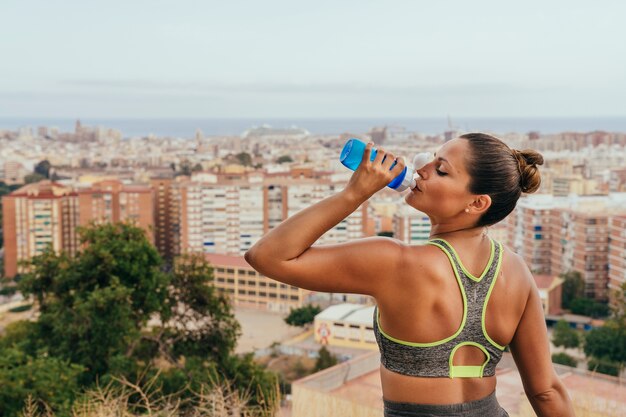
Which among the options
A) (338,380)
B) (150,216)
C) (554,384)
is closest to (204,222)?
(150,216)

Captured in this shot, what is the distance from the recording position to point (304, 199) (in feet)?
78.9

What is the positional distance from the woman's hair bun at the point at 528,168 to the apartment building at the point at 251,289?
19.1m

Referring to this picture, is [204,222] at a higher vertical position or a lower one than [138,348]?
lower

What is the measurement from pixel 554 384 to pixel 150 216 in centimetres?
2428

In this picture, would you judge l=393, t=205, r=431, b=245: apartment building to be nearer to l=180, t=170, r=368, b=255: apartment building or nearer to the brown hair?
l=180, t=170, r=368, b=255: apartment building

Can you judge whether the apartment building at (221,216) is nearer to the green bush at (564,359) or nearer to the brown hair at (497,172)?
the green bush at (564,359)

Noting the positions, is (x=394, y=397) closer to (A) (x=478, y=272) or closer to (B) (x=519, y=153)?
(A) (x=478, y=272)

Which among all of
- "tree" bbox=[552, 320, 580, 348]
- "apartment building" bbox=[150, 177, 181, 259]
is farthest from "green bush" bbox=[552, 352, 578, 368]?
"apartment building" bbox=[150, 177, 181, 259]

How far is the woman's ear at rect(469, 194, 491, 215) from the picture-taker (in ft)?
3.09

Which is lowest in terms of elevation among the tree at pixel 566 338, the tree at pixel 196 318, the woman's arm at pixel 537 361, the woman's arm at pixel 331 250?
the tree at pixel 566 338

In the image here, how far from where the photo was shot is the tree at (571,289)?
733 inches

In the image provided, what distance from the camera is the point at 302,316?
1731cm

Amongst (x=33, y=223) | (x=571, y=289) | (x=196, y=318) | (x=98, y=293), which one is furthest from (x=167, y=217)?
(x=98, y=293)

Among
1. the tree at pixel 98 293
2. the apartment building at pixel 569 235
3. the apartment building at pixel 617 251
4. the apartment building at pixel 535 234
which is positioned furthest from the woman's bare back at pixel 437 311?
the apartment building at pixel 535 234
